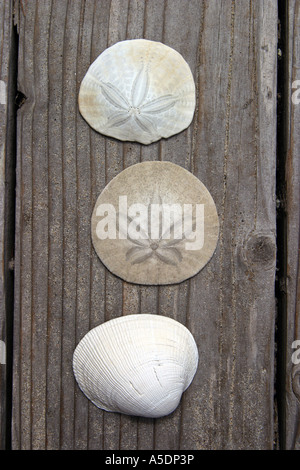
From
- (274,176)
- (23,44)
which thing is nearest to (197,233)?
(274,176)

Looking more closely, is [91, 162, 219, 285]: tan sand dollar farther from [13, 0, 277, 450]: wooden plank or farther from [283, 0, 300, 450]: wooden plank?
[283, 0, 300, 450]: wooden plank

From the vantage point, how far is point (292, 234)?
117 cm

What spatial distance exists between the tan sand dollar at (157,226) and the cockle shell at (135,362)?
0.46ft

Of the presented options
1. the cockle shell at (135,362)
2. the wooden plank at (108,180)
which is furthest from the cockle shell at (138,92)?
the cockle shell at (135,362)

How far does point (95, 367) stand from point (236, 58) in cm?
99

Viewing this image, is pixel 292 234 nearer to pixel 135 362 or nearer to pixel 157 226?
pixel 157 226

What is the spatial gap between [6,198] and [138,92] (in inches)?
19.5

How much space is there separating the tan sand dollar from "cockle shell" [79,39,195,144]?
0.12m

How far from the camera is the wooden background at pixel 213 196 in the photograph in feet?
3.81

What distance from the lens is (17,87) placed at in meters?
1.17

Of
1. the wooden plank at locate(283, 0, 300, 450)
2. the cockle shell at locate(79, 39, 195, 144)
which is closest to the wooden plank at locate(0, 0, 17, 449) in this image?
the cockle shell at locate(79, 39, 195, 144)

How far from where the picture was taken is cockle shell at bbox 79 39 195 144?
1161 millimetres

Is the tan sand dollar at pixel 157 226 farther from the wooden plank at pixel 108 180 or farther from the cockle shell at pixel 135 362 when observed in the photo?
the cockle shell at pixel 135 362

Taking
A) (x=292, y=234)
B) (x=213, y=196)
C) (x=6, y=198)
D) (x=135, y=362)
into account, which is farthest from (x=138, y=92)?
(x=135, y=362)
